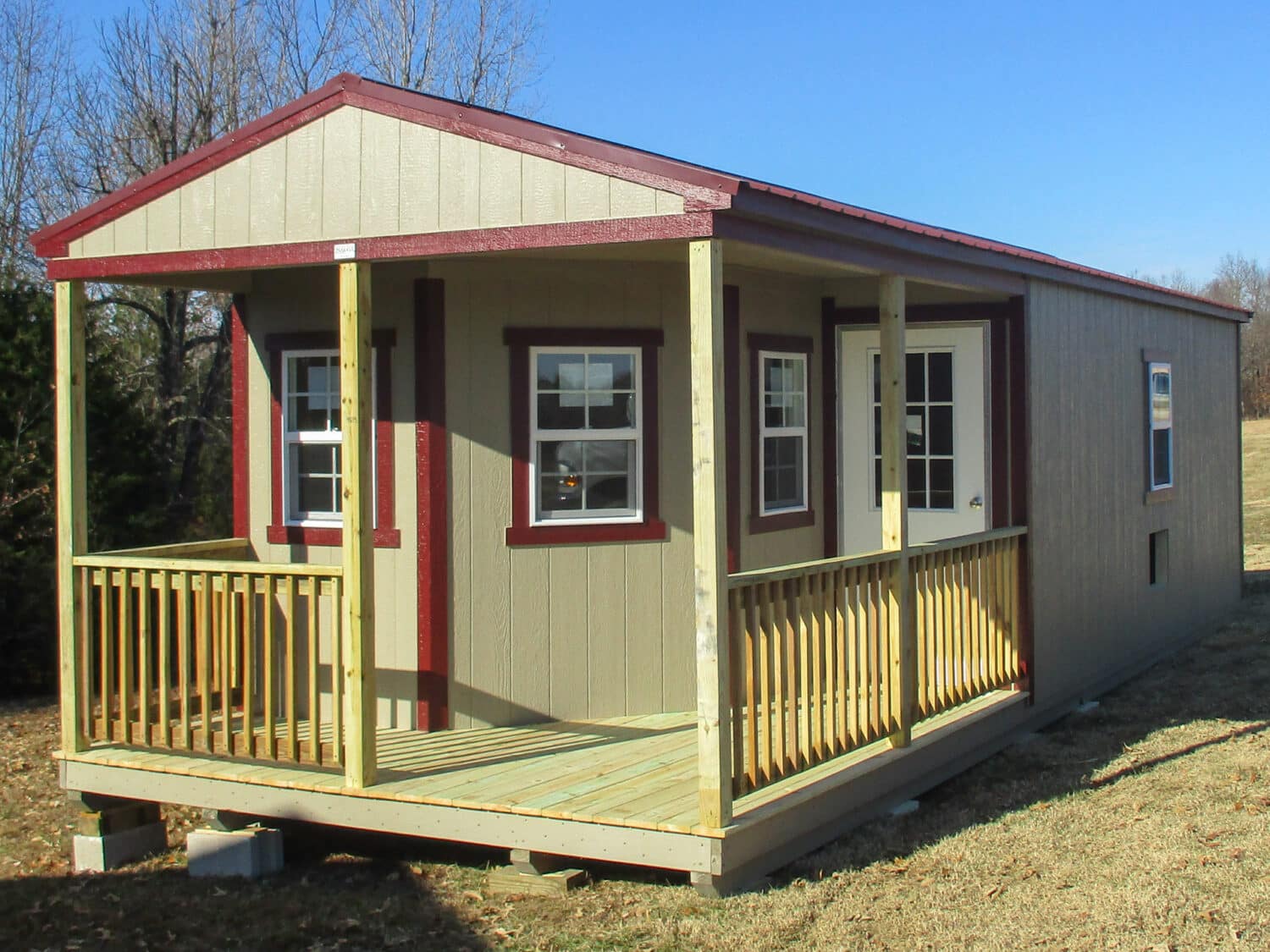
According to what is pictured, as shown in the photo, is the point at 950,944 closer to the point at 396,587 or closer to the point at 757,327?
the point at 396,587

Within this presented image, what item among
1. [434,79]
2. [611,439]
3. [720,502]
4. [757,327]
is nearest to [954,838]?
[720,502]

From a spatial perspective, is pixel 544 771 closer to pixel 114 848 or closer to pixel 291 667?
pixel 291 667

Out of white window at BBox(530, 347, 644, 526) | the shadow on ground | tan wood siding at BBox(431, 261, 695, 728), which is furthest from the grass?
white window at BBox(530, 347, 644, 526)

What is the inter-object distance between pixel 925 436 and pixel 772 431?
1272 mm

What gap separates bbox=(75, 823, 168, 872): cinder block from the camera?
7.02 m

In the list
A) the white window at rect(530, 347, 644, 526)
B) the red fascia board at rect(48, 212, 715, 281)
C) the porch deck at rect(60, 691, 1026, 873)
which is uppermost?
the red fascia board at rect(48, 212, 715, 281)

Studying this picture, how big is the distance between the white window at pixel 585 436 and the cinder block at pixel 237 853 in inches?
84.6

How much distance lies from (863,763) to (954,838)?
21.4 inches

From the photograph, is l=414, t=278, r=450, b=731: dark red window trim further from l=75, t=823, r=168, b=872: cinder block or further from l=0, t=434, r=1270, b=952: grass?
l=75, t=823, r=168, b=872: cinder block

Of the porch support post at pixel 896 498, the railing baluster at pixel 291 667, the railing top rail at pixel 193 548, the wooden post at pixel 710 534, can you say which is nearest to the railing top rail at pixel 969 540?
the porch support post at pixel 896 498

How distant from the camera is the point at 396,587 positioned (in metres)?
7.57

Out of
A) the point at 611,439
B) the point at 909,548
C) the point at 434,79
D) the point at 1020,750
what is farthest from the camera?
the point at 434,79

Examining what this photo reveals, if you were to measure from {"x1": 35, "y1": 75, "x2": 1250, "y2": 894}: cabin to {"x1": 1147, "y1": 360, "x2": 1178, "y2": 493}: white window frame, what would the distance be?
1.16 m

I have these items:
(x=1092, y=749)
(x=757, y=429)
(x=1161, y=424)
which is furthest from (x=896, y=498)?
(x=1161, y=424)
